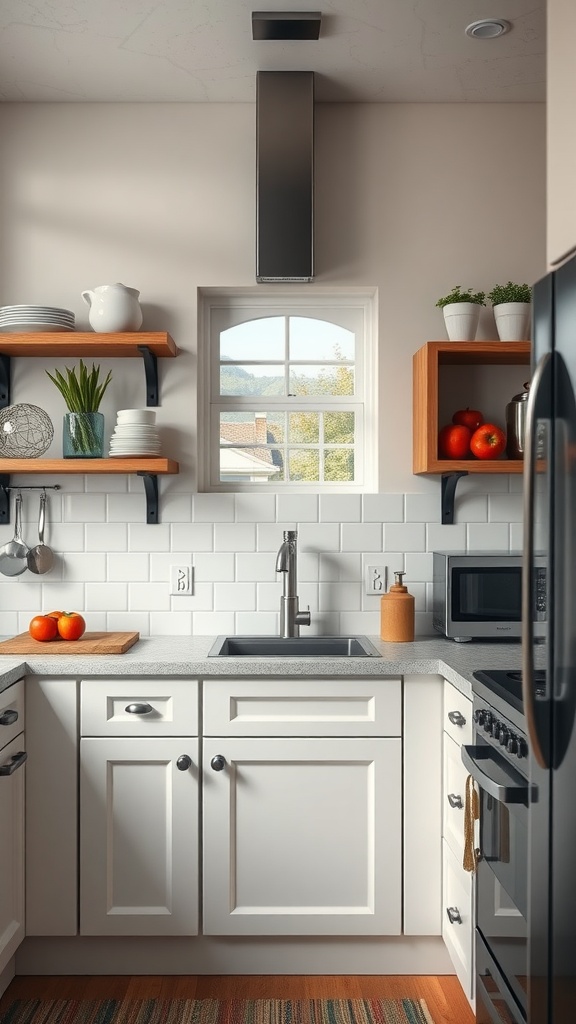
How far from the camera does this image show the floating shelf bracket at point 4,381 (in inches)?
116

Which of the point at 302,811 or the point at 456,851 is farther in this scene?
the point at 302,811

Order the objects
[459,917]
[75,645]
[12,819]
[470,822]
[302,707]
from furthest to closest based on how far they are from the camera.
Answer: [75,645]
[302,707]
[12,819]
[459,917]
[470,822]

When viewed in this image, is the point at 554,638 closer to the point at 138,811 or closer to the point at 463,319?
the point at 138,811

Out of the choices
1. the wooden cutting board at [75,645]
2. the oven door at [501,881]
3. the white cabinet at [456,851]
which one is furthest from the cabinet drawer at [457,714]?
the wooden cutting board at [75,645]

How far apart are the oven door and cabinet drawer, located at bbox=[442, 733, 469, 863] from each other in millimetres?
247

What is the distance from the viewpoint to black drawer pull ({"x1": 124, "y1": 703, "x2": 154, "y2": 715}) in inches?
94.0

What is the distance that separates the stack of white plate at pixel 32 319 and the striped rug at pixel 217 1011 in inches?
79.2

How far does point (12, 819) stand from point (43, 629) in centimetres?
57

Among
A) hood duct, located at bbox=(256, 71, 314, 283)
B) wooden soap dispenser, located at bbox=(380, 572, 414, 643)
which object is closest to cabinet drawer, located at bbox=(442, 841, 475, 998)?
wooden soap dispenser, located at bbox=(380, 572, 414, 643)

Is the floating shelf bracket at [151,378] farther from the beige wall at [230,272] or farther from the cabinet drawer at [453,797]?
the cabinet drawer at [453,797]

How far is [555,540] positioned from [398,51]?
2052mm

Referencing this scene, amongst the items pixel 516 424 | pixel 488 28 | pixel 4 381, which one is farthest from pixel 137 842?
pixel 488 28

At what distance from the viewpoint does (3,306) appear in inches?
116

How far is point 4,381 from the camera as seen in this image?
2.96m
